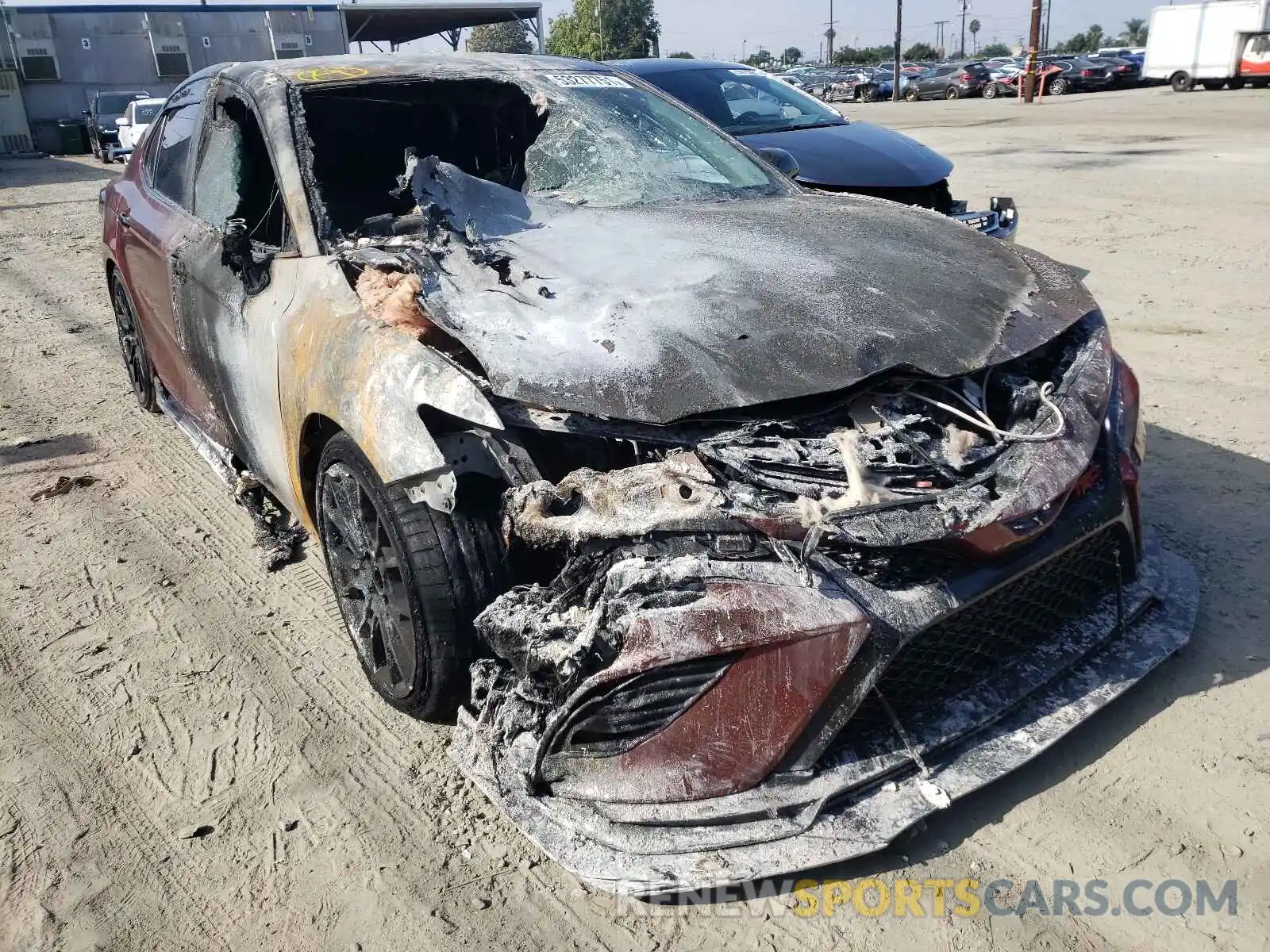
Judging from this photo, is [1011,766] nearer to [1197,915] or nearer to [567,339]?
[1197,915]

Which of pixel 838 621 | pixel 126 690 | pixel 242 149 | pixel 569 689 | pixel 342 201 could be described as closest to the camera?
pixel 838 621

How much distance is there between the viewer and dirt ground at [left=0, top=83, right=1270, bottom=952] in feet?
6.88

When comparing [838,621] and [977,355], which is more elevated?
[977,355]

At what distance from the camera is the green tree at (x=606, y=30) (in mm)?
57938

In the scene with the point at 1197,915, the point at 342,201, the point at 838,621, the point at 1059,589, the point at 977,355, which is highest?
the point at 342,201

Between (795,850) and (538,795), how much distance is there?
59 centimetres

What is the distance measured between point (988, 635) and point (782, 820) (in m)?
0.66

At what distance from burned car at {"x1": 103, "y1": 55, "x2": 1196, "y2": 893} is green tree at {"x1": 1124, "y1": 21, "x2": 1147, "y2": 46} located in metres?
91.7

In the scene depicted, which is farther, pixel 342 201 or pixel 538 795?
pixel 342 201

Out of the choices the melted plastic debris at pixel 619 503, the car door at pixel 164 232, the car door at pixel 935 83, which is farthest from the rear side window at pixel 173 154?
the car door at pixel 935 83

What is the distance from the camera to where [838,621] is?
198 centimetres

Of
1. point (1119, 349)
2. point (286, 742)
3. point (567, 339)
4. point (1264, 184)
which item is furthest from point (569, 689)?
point (1264, 184)

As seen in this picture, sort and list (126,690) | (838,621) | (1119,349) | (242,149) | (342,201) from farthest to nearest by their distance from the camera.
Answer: (1119,349) < (342,201) < (242,149) < (126,690) < (838,621)

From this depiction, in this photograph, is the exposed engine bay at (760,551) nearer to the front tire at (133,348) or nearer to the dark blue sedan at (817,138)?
the front tire at (133,348)
